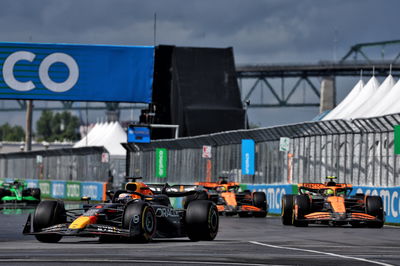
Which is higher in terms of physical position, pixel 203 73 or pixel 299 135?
pixel 203 73

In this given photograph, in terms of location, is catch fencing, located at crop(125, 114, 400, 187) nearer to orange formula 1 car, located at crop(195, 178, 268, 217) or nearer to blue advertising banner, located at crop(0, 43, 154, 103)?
orange formula 1 car, located at crop(195, 178, 268, 217)

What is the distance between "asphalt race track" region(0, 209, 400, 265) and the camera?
12.9 metres

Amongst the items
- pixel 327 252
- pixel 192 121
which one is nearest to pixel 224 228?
pixel 327 252

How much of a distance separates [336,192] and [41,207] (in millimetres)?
10874

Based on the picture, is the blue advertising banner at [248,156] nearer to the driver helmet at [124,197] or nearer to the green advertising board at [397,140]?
the green advertising board at [397,140]

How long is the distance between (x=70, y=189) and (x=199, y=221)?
47732 millimetres

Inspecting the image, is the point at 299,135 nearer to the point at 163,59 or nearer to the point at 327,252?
the point at 327,252

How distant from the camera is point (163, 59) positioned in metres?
74.8

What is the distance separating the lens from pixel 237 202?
3341 cm

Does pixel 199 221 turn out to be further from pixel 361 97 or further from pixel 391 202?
pixel 361 97

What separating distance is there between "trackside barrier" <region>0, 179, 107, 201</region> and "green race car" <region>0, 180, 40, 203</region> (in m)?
9.87

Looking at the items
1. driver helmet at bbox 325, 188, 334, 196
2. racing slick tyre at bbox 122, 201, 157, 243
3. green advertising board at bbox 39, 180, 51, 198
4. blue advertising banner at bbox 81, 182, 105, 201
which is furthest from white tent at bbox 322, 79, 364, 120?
racing slick tyre at bbox 122, 201, 157, 243

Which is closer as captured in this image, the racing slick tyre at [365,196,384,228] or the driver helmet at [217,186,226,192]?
the racing slick tyre at [365,196,384,228]

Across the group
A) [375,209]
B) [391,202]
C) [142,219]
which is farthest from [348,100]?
[142,219]
